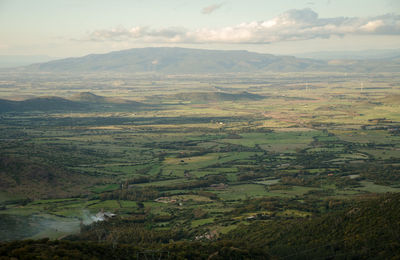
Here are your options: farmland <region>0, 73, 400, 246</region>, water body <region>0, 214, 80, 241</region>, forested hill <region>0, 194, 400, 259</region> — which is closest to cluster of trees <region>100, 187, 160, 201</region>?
farmland <region>0, 73, 400, 246</region>

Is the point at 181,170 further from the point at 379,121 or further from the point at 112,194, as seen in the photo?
the point at 379,121

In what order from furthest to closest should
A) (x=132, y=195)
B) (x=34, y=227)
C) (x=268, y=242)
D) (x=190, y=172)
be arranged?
(x=190, y=172), (x=132, y=195), (x=34, y=227), (x=268, y=242)

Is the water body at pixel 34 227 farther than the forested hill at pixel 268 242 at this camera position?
Yes

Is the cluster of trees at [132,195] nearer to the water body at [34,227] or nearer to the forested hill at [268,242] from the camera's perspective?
the forested hill at [268,242]

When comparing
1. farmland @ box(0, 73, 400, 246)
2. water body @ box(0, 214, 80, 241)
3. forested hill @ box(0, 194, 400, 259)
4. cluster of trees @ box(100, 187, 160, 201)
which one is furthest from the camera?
cluster of trees @ box(100, 187, 160, 201)

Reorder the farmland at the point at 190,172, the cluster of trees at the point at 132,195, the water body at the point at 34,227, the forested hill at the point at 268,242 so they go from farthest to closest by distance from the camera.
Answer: the cluster of trees at the point at 132,195, the farmland at the point at 190,172, the water body at the point at 34,227, the forested hill at the point at 268,242

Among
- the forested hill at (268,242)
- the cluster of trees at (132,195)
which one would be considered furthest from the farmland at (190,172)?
the forested hill at (268,242)

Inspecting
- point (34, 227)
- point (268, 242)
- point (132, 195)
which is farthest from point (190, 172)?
point (268, 242)

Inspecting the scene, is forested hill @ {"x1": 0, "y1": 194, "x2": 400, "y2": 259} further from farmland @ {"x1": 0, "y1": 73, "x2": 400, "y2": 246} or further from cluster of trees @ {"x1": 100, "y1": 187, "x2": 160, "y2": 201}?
cluster of trees @ {"x1": 100, "y1": 187, "x2": 160, "y2": 201}

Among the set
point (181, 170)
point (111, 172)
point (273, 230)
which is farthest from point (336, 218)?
point (111, 172)

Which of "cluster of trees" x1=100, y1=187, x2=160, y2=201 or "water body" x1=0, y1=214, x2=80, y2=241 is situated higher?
"water body" x1=0, y1=214, x2=80, y2=241

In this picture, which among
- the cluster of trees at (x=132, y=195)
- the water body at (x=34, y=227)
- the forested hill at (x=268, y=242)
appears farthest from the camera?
the cluster of trees at (x=132, y=195)

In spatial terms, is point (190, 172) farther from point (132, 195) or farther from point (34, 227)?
point (34, 227)

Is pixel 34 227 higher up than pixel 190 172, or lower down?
higher up
